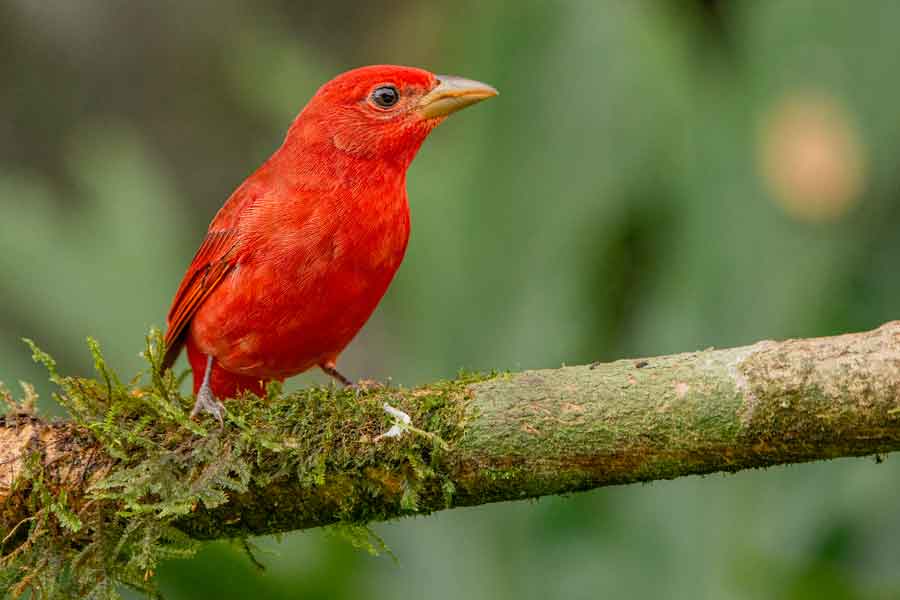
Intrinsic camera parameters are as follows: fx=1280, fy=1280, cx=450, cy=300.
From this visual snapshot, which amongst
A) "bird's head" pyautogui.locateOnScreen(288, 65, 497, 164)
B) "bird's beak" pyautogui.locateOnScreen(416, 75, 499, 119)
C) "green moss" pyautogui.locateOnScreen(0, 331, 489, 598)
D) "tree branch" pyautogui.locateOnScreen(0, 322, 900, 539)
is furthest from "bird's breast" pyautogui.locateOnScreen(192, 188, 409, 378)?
"tree branch" pyautogui.locateOnScreen(0, 322, 900, 539)

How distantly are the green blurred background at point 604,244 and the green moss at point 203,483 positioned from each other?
5.96ft

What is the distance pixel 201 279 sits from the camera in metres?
3.82

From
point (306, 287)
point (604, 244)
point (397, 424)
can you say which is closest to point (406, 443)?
point (397, 424)

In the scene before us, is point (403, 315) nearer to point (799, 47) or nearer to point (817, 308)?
point (817, 308)

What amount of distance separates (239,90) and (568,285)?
2.37m

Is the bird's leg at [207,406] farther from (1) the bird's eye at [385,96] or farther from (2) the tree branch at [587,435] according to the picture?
(1) the bird's eye at [385,96]

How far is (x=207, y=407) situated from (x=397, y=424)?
62 cm

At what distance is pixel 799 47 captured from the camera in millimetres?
6145

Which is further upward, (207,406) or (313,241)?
(313,241)

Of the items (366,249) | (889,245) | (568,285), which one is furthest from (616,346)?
(366,249)

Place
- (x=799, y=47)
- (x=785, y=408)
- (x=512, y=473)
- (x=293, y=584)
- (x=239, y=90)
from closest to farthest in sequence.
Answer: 1. (x=785, y=408)
2. (x=512, y=473)
3. (x=293, y=584)
4. (x=799, y=47)
5. (x=239, y=90)

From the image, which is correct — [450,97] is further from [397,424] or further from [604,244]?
[604,244]

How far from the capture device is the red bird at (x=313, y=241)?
356 cm

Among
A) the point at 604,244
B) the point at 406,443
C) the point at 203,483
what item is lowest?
the point at 203,483
